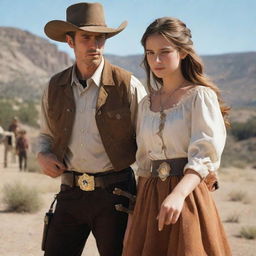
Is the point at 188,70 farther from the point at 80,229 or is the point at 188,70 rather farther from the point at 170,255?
the point at 80,229

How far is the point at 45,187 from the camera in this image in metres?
15.3

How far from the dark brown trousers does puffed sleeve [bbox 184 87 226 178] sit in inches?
36.9

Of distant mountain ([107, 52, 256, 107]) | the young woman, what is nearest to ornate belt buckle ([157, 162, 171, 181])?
the young woman

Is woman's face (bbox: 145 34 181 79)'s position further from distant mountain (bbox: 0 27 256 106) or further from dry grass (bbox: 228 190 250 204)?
distant mountain (bbox: 0 27 256 106)

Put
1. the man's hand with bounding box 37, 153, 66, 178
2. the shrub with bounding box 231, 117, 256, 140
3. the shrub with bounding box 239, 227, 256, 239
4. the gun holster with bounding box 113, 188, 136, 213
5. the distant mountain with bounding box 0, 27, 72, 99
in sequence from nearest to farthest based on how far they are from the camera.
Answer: the gun holster with bounding box 113, 188, 136, 213 < the man's hand with bounding box 37, 153, 66, 178 < the shrub with bounding box 239, 227, 256, 239 < the shrub with bounding box 231, 117, 256, 140 < the distant mountain with bounding box 0, 27, 72, 99

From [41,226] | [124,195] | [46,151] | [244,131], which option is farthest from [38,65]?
[124,195]

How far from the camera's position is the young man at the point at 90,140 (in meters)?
3.83

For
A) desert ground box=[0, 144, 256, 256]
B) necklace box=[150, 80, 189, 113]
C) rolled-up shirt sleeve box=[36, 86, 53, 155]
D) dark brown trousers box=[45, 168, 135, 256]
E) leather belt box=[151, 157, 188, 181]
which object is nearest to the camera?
leather belt box=[151, 157, 188, 181]

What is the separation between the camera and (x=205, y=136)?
9.95ft

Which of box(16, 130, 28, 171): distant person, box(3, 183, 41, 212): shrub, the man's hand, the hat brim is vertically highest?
the hat brim

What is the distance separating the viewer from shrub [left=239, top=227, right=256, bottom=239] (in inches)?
379

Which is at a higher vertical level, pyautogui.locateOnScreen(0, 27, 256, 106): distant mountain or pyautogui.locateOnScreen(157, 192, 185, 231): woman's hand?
pyautogui.locateOnScreen(157, 192, 185, 231): woman's hand

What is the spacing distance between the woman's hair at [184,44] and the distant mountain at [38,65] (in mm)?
84637

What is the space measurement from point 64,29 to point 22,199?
801cm
